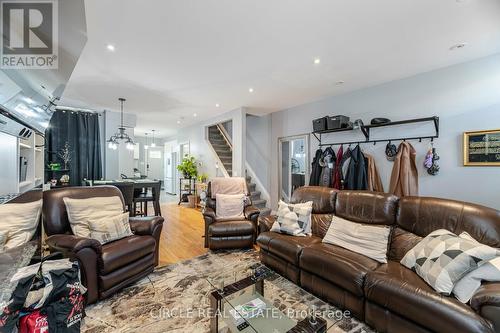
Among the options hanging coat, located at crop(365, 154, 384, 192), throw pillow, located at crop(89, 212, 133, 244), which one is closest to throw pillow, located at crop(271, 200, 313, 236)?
hanging coat, located at crop(365, 154, 384, 192)

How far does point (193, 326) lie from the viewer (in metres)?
1.77

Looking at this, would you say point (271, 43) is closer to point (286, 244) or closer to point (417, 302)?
point (286, 244)

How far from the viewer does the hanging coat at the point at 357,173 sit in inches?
140

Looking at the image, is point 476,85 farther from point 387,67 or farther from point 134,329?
point 134,329

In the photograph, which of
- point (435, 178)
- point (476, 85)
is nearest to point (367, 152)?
point (435, 178)

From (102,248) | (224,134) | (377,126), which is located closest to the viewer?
(102,248)

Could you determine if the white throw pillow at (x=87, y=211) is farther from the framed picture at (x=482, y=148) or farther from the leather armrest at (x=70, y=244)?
the framed picture at (x=482, y=148)

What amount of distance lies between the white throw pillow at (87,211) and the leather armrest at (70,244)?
21 cm

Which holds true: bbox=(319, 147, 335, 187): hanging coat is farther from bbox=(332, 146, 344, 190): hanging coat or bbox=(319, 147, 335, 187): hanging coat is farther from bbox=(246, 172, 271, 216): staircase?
bbox=(246, 172, 271, 216): staircase

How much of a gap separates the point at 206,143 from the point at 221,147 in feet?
1.88

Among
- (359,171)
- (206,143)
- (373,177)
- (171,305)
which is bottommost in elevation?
(171,305)

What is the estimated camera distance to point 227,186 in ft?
12.7

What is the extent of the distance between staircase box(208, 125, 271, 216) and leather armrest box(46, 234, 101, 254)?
3899mm

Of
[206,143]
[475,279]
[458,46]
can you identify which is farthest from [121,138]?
[458,46]
